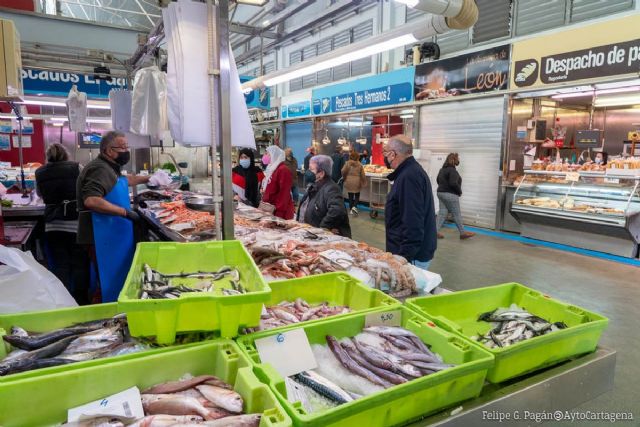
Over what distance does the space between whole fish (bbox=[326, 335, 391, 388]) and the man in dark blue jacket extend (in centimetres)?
204

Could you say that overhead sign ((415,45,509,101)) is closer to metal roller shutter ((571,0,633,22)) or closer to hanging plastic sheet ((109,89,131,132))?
metal roller shutter ((571,0,633,22))

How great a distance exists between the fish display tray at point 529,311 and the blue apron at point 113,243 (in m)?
3.08

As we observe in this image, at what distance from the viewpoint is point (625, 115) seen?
999cm

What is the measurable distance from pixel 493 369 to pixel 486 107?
9.51 metres

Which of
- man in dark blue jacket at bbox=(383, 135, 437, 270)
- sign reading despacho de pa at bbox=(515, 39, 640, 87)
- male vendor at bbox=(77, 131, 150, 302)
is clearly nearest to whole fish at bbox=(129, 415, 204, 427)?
man in dark blue jacket at bbox=(383, 135, 437, 270)

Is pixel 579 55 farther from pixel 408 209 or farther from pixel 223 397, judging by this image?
pixel 223 397

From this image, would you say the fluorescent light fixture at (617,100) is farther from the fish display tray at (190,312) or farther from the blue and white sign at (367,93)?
the fish display tray at (190,312)

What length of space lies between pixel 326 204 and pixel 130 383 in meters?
3.47

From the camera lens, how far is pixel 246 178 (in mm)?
7344

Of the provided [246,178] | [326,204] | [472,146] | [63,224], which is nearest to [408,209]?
[326,204]

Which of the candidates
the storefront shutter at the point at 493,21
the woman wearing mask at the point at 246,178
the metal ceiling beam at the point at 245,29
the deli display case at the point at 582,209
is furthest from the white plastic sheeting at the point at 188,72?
the storefront shutter at the point at 493,21

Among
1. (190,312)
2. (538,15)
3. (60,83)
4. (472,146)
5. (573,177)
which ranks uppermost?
(538,15)

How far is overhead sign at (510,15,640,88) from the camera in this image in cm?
719

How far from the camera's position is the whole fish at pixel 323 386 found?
4.33 ft
